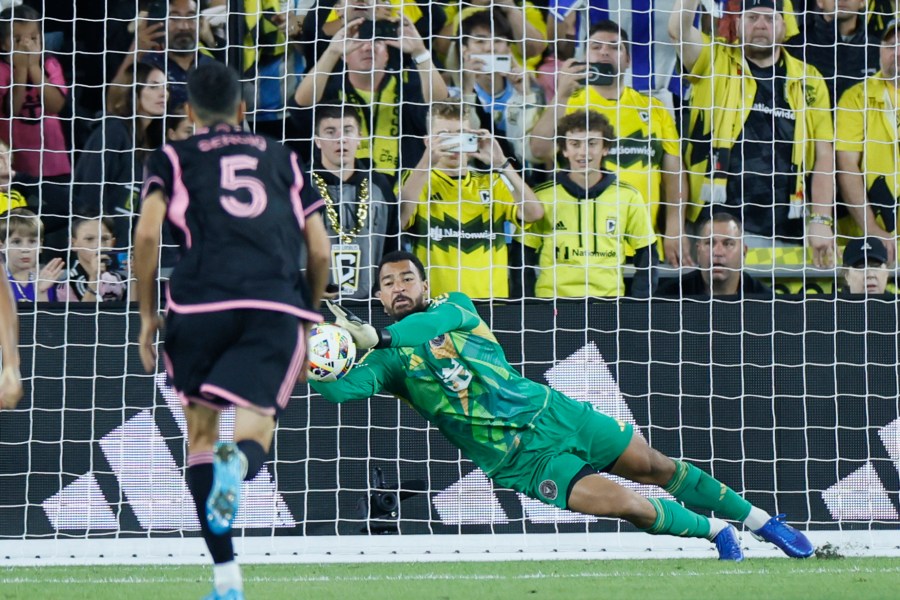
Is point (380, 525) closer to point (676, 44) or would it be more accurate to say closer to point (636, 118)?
point (636, 118)

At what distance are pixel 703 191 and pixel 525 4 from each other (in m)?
1.78

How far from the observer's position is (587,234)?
8414 mm

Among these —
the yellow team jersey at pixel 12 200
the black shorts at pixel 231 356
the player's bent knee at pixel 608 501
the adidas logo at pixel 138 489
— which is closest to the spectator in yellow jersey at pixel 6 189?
the yellow team jersey at pixel 12 200

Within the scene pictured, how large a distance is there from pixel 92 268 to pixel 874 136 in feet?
16.8

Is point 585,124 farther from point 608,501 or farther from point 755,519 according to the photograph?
point 608,501

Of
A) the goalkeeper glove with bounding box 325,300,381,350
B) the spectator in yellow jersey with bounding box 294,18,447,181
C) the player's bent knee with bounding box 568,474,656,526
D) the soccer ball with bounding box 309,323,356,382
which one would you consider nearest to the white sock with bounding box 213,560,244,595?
the goalkeeper glove with bounding box 325,300,381,350

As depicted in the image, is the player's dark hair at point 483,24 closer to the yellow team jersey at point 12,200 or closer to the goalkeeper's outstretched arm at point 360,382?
the yellow team jersey at point 12,200

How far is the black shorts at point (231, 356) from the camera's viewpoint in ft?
13.9

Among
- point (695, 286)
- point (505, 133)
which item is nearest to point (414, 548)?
point (695, 286)

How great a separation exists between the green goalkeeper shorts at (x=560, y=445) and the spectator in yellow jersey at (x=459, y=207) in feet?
6.52

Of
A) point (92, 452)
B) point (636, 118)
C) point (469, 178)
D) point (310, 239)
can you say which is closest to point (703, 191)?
point (636, 118)

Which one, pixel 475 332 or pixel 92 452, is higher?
pixel 475 332

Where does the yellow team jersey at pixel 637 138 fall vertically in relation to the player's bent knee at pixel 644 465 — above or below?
above

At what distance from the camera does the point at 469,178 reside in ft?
28.0
